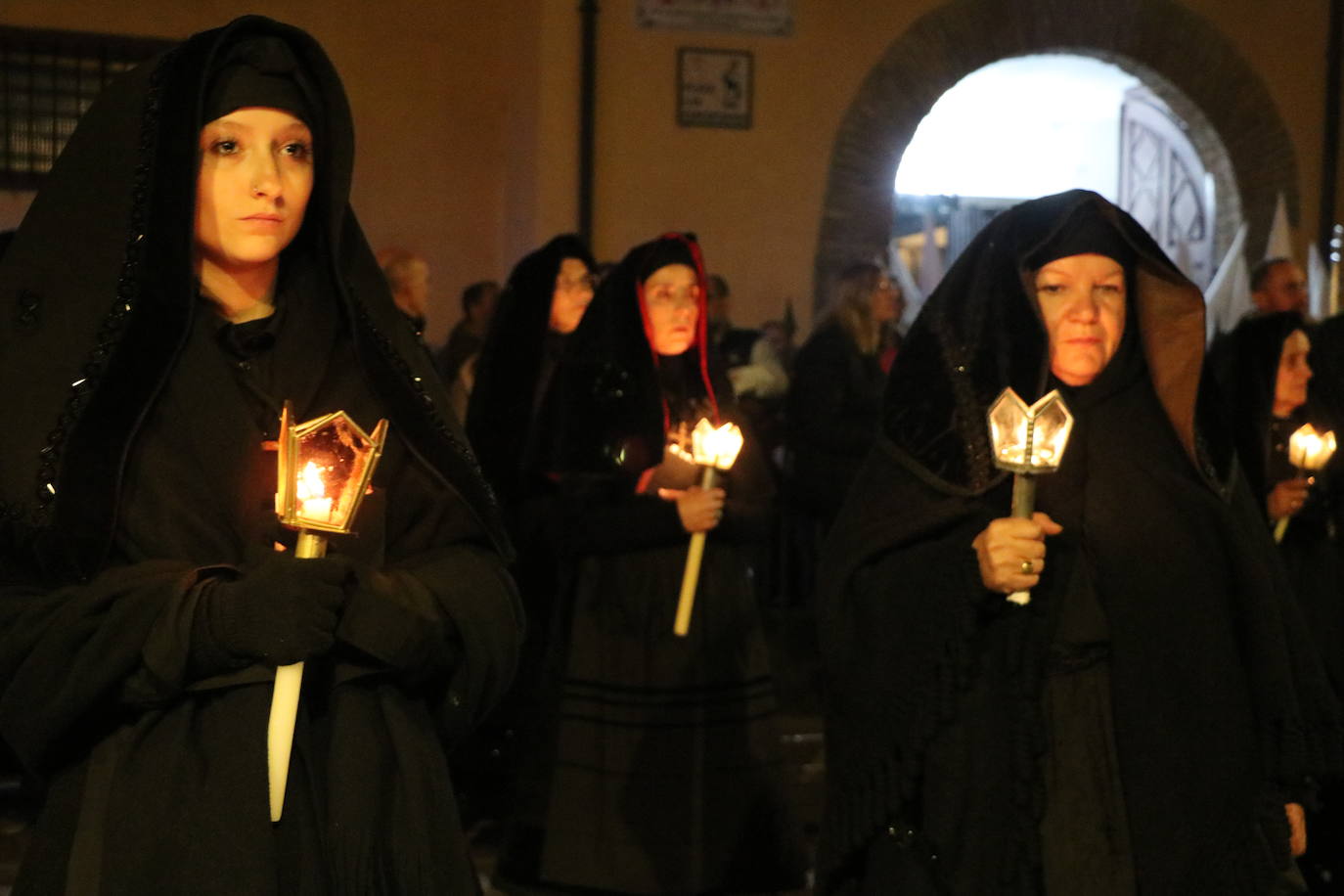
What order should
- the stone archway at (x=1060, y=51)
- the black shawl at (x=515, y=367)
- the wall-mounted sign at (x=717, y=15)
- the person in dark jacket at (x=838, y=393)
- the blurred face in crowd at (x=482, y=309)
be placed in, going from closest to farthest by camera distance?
the black shawl at (x=515, y=367) → the person in dark jacket at (x=838, y=393) → the blurred face in crowd at (x=482, y=309) → the wall-mounted sign at (x=717, y=15) → the stone archway at (x=1060, y=51)

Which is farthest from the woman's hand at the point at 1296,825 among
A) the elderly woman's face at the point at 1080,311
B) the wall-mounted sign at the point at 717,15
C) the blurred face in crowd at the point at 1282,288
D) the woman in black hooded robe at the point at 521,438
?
the wall-mounted sign at the point at 717,15

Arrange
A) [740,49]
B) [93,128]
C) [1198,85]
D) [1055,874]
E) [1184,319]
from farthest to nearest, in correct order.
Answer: [1198,85], [740,49], [1184,319], [1055,874], [93,128]

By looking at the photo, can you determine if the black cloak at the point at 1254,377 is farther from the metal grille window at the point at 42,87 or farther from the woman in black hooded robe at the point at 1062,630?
the metal grille window at the point at 42,87

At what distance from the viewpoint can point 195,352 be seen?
2.76 meters

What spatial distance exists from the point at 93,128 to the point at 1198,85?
10.8 m

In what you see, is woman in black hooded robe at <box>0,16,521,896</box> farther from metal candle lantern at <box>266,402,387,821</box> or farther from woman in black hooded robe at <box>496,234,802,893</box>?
woman in black hooded robe at <box>496,234,802,893</box>

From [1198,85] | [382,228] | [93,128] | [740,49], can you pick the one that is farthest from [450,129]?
[93,128]

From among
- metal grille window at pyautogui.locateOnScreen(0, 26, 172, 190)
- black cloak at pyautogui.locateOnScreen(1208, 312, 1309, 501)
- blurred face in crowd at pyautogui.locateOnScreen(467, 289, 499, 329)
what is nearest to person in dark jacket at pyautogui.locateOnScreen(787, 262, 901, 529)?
blurred face in crowd at pyautogui.locateOnScreen(467, 289, 499, 329)

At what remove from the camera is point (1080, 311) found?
3852mm

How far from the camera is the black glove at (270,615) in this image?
2.47 meters

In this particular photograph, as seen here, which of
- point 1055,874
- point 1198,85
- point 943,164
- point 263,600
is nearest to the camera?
point 263,600

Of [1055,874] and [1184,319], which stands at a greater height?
[1184,319]

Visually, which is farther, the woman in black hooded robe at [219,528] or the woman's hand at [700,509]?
the woman's hand at [700,509]

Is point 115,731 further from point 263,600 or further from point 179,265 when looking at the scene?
point 179,265
